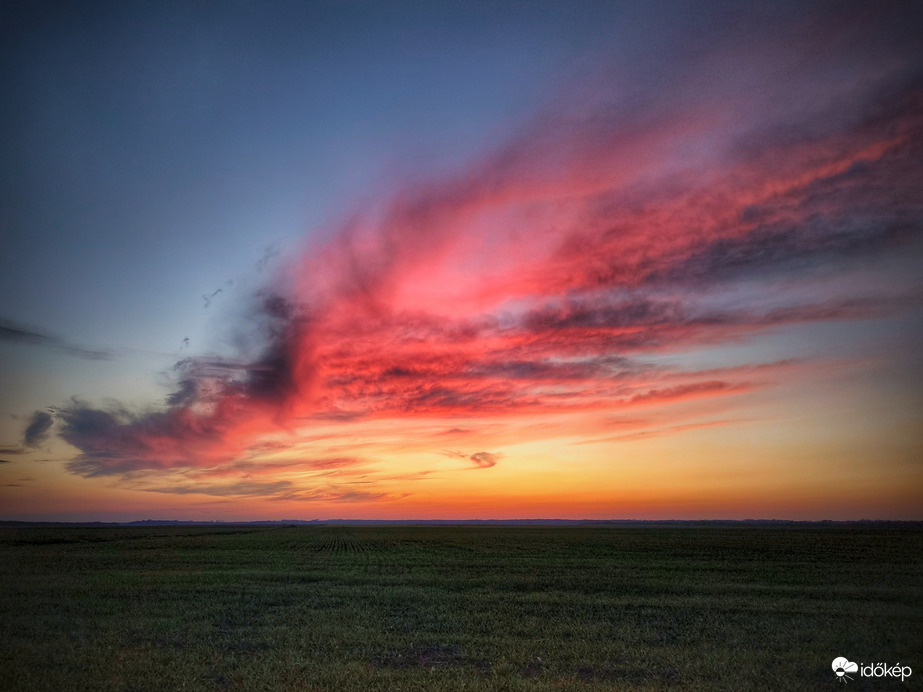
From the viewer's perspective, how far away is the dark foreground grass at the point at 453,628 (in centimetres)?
1273

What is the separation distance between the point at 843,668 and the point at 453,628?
10928 millimetres

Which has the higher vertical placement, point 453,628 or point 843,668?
point 453,628

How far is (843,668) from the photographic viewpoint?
1335cm

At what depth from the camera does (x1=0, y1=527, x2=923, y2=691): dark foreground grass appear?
1273 cm

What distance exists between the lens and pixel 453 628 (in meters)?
17.6

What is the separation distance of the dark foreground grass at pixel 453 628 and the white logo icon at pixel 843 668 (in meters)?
0.25

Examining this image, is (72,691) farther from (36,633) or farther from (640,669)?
(640,669)

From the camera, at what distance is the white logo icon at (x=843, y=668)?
12.8 meters

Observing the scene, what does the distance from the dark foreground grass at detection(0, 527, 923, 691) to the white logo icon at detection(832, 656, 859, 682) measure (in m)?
0.25

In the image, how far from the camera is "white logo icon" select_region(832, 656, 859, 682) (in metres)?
12.8

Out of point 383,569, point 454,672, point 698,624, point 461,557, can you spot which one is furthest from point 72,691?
point 461,557

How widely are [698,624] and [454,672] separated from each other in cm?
1000

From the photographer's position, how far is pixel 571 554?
4441cm

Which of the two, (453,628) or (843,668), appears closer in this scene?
(843,668)
